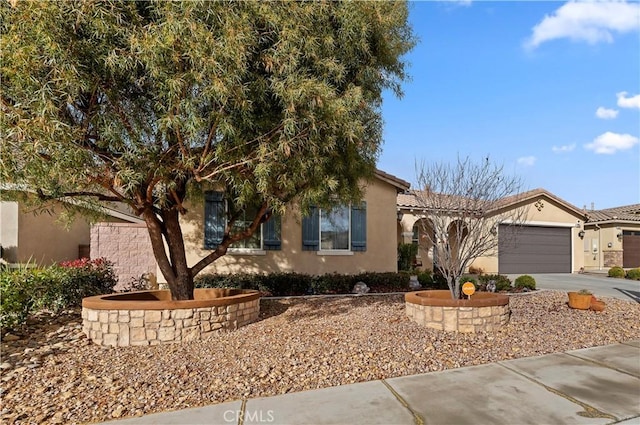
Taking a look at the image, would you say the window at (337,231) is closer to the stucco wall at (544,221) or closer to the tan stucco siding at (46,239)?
the stucco wall at (544,221)

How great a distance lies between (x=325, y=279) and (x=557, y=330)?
5.93 meters

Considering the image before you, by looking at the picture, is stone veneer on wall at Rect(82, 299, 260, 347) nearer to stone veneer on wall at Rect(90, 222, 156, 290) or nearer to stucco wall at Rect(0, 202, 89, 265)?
stone veneer on wall at Rect(90, 222, 156, 290)

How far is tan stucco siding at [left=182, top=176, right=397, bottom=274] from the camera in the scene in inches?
439

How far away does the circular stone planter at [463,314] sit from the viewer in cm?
668

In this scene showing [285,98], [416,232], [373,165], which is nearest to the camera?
[285,98]

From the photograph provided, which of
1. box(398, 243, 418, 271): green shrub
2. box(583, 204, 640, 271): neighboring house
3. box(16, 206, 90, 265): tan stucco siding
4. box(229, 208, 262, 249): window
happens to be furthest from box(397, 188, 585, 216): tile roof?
box(16, 206, 90, 265): tan stucco siding

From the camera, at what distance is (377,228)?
42.6ft

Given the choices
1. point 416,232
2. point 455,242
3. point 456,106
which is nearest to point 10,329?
point 455,242

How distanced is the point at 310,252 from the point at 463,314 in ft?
19.8

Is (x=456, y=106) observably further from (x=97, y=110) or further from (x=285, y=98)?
(x=97, y=110)

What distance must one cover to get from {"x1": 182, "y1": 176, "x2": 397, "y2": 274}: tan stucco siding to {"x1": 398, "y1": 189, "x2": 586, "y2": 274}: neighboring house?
173 inches

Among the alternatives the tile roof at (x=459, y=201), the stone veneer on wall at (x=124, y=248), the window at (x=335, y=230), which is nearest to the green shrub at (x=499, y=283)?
the tile roof at (x=459, y=201)

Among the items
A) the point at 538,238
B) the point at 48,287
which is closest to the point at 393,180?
the point at 48,287

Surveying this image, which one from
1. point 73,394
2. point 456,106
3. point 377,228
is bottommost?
point 73,394
